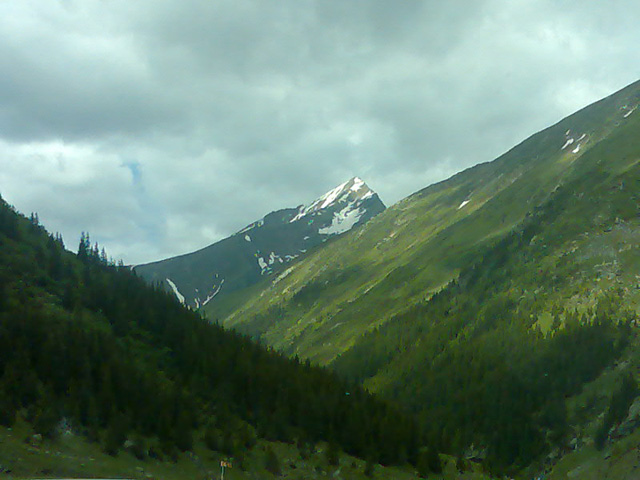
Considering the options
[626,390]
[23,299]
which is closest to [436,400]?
[626,390]

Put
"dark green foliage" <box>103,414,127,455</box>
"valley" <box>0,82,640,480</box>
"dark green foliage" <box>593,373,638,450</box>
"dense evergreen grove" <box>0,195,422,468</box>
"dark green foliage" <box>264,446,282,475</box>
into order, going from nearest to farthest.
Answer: "dark green foliage" <box>103,414,127,455</box> → "valley" <box>0,82,640,480</box> → "dense evergreen grove" <box>0,195,422,468</box> → "dark green foliage" <box>264,446,282,475</box> → "dark green foliage" <box>593,373,638,450</box>

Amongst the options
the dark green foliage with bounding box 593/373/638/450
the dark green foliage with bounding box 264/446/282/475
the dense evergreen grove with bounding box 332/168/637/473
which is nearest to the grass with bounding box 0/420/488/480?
the dark green foliage with bounding box 264/446/282/475

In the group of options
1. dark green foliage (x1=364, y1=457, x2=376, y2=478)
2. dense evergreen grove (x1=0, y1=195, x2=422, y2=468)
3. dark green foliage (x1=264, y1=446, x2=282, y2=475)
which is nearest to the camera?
dense evergreen grove (x1=0, y1=195, x2=422, y2=468)

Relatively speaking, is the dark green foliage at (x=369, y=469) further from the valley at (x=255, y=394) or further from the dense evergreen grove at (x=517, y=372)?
the dense evergreen grove at (x=517, y=372)

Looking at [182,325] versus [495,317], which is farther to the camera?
[495,317]

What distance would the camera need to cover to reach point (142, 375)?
5922cm

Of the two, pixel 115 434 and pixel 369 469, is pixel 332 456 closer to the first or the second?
pixel 369 469

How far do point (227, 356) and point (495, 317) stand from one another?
137287 millimetres

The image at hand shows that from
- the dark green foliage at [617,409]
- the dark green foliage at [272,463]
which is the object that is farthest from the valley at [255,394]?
the dark green foliage at [617,409]

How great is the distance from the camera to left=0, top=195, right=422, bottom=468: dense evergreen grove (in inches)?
1851

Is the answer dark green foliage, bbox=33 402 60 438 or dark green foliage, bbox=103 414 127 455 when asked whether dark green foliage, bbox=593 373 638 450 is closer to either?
dark green foliage, bbox=103 414 127 455

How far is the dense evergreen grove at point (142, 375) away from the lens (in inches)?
1851

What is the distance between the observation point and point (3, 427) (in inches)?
1494

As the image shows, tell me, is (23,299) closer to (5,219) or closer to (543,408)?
(5,219)
